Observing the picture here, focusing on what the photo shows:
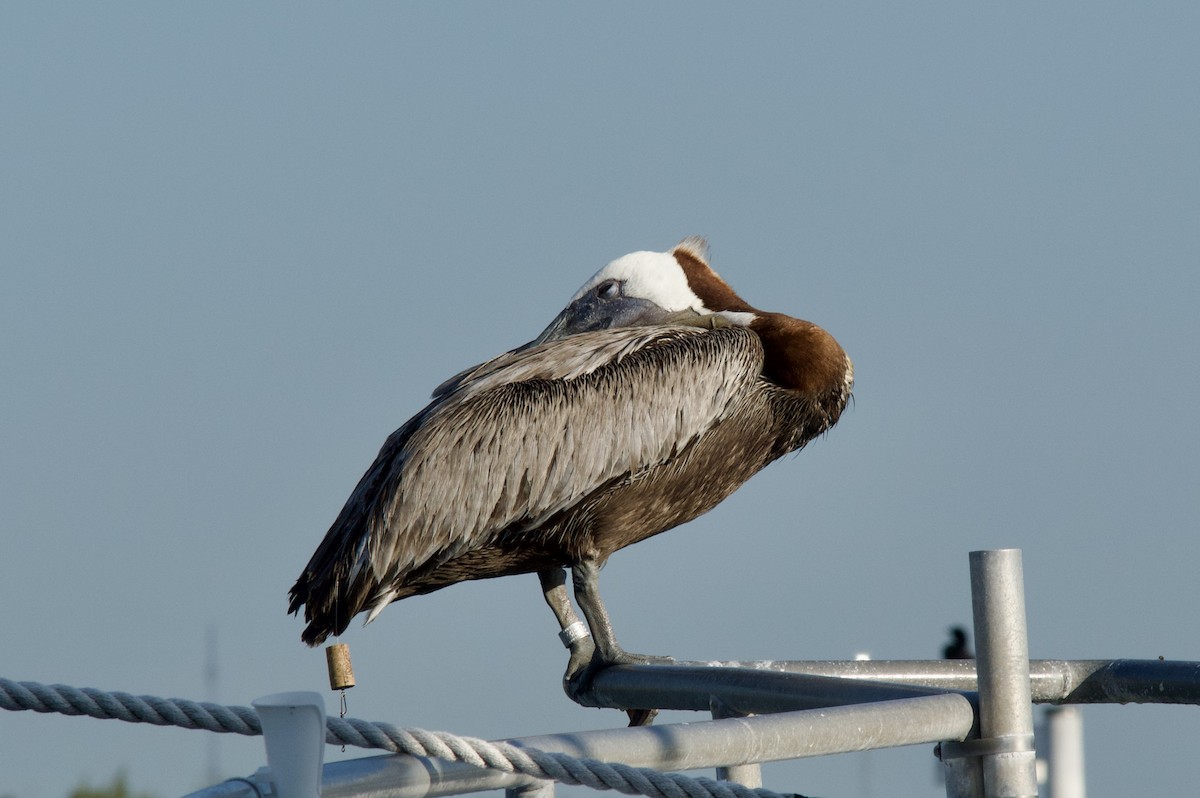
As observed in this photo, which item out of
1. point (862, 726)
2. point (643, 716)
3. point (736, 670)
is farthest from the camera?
point (643, 716)

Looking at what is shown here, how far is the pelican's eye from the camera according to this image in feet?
17.2

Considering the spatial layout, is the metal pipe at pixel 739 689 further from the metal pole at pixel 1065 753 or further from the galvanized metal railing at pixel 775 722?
the metal pole at pixel 1065 753

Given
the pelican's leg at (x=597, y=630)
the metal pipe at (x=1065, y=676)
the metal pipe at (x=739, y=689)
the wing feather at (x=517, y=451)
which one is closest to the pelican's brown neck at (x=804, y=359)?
the wing feather at (x=517, y=451)

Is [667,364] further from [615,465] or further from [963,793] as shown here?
[963,793]

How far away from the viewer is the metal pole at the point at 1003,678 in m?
2.36

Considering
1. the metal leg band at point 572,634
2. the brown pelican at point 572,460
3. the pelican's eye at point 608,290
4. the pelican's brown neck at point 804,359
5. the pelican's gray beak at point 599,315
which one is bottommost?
the metal leg band at point 572,634

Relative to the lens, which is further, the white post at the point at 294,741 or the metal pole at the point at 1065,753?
the metal pole at the point at 1065,753

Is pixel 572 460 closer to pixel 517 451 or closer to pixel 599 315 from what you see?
pixel 517 451

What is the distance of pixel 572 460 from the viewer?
4.58 metres

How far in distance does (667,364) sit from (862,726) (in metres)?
2.53

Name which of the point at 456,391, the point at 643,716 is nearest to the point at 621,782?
the point at 643,716

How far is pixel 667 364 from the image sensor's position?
4680 millimetres

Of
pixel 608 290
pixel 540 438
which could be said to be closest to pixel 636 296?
pixel 608 290

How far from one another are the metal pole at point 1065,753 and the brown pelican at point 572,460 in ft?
4.12
